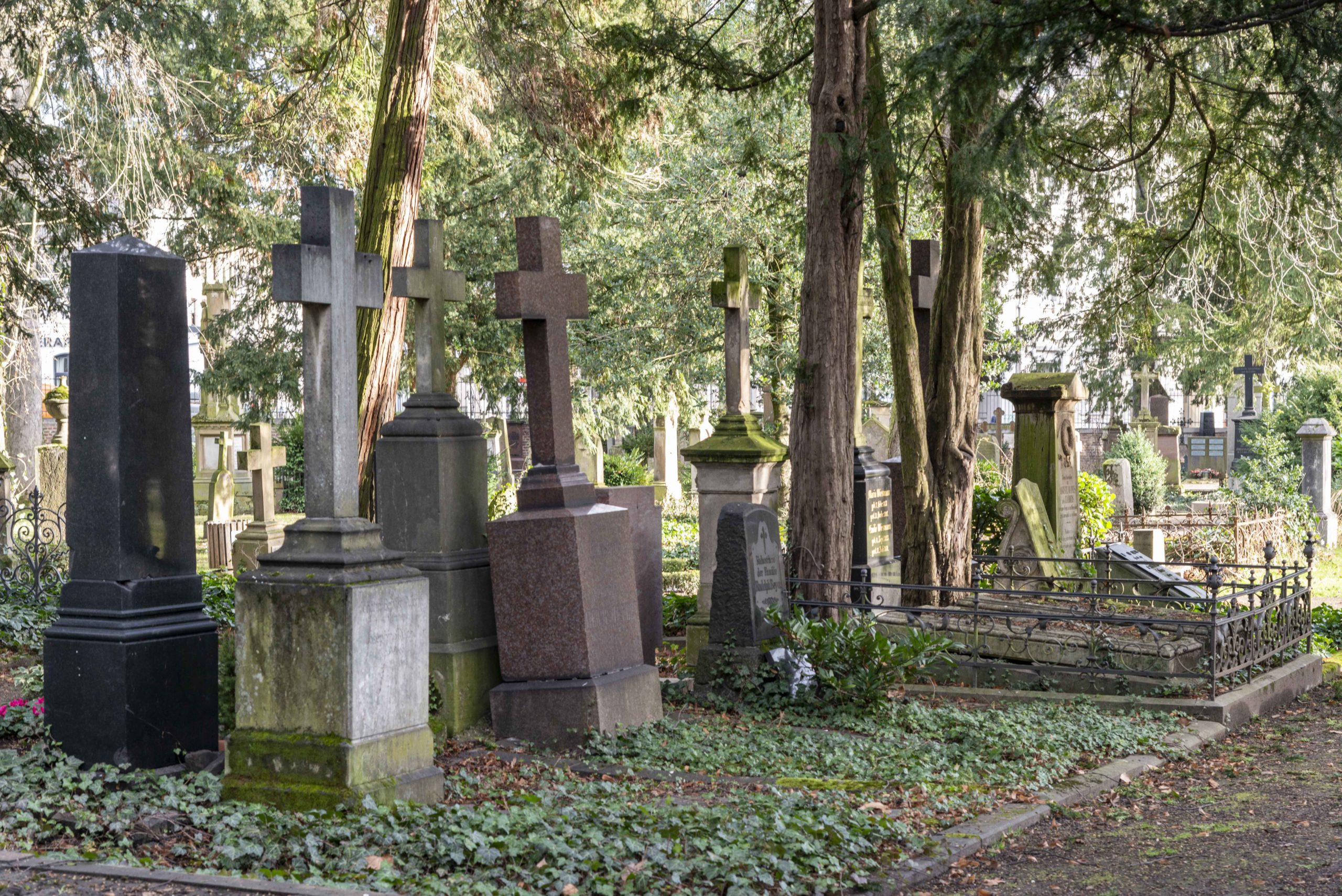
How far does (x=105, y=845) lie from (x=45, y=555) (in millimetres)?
8452

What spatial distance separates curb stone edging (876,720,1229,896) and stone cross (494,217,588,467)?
3.11 meters

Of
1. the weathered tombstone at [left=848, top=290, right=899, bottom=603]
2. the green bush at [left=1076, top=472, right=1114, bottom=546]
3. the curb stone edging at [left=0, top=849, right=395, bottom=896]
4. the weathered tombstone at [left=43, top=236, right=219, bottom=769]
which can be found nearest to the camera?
the curb stone edging at [left=0, top=849, right=395, bottom=896]

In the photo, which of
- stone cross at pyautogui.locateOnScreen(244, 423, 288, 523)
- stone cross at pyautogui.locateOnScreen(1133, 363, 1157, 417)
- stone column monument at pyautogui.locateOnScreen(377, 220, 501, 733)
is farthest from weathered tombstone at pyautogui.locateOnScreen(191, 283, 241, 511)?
stone cross at pyautogui.locateOnScreen(1133, 363, 1157, 417)

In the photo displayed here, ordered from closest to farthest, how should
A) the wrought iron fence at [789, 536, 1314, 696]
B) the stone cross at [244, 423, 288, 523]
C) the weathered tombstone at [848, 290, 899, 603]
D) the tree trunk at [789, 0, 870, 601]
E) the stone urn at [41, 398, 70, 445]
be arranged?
the wrought iron fence at [789, 536, 1314, 696] < the tree trunk at [789, 0, 870, 601] < the weathered tombstone at [848, 290, 899, 603] < the stone cross at [244, 423, 288, 523] < the stone urn at [41, 398, 70, 445]

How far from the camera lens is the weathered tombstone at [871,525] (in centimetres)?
1059

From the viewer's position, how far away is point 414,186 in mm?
10906

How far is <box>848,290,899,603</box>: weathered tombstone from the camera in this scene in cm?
1059

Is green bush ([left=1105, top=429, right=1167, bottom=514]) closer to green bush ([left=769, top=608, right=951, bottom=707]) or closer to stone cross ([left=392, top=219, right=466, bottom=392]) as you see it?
green bush ([left=769, top=608, right=951, bottom=707])

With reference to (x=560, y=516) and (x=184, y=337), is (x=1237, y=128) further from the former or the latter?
(x=184, y=337)

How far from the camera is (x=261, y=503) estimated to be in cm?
1620

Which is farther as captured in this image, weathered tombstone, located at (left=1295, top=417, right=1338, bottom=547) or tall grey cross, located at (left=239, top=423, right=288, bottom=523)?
weathered tombstone, located at (left=1295, top=417, right=1338, bottom=547)

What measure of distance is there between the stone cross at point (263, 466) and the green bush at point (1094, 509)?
32.0 ft

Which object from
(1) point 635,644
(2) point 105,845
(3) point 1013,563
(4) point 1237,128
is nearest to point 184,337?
(2) point 105,845

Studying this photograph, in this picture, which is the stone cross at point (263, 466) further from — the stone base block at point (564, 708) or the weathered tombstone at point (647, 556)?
the stone base block at point (564, 708)
